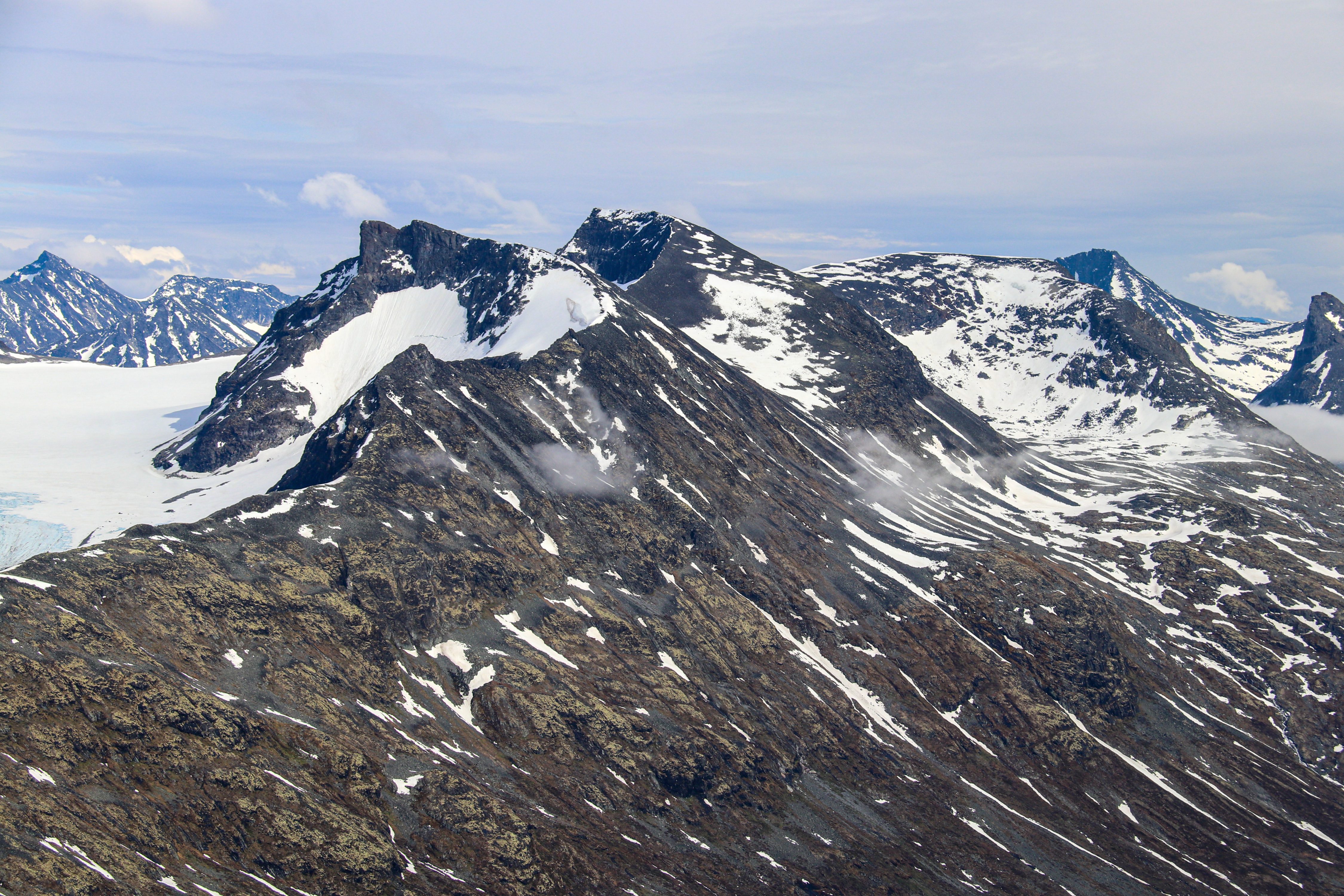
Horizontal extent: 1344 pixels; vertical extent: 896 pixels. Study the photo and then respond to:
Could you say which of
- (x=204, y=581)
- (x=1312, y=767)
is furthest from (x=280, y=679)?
(x=1312, y=767)

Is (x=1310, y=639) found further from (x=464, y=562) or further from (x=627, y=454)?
(x=464, y=562)

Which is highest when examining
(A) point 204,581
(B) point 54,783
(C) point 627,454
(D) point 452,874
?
(C) point 627,454

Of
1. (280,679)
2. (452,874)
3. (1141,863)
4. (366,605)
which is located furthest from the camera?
(1141,863)

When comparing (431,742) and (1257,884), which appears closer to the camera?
(431,742)

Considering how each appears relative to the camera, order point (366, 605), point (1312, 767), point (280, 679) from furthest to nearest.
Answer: point (1312, 767) < point (366, 605) < point (280, 679)

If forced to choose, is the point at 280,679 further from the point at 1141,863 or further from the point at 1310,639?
the point at 1310,639

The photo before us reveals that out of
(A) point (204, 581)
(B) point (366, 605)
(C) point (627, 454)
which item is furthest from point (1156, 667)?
(A) point (204, 581)

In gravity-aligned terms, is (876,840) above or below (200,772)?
below
